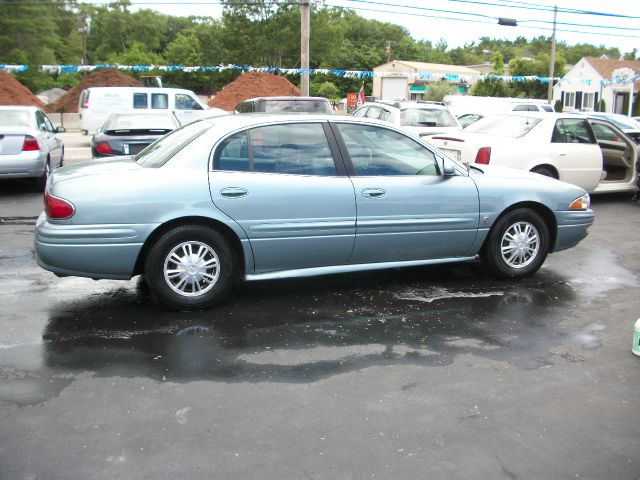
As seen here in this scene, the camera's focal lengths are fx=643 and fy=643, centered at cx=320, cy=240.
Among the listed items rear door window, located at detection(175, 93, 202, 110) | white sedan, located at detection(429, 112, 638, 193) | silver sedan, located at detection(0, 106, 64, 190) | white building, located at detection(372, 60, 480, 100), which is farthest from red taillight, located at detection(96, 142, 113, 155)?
white building, located at detection(372, 60, 480, 100)

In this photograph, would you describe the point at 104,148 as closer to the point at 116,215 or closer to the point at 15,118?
the point at 15,118

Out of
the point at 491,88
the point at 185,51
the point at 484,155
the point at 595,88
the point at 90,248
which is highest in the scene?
the point at 185,51

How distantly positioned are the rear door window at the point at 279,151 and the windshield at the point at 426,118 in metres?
8.94

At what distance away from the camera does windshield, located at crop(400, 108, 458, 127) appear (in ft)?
46.8

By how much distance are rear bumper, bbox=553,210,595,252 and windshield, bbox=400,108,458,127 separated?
8.04m

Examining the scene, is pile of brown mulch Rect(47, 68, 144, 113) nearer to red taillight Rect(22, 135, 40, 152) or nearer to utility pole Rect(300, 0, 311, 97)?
utility pole Rect(300, 0, 311, 97)

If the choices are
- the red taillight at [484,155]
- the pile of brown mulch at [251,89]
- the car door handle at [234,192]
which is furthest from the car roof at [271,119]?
the pile of brown mulch at [251,89]

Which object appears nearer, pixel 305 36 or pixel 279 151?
pixel 279 151

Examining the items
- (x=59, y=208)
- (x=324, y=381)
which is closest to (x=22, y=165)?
(x=59, y=208)

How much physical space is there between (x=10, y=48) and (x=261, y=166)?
64.4 m

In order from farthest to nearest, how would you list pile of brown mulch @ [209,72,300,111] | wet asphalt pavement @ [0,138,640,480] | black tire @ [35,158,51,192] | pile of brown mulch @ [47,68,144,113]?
1. pile of brown mulch @ [209,72,300,111]
2. pile of brown mulch @ [47,68,144,113]
3. black tire @ [35,158,51,192]
4. wet asphalt pavement @ [0,138,640,480]

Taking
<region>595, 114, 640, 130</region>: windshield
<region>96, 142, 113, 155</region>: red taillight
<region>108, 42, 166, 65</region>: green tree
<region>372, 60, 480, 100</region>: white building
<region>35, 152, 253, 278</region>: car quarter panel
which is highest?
<region>108, 42, 166, 65</region>: green tree

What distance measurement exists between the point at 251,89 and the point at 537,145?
95.6ft

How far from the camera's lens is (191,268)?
5102mm
